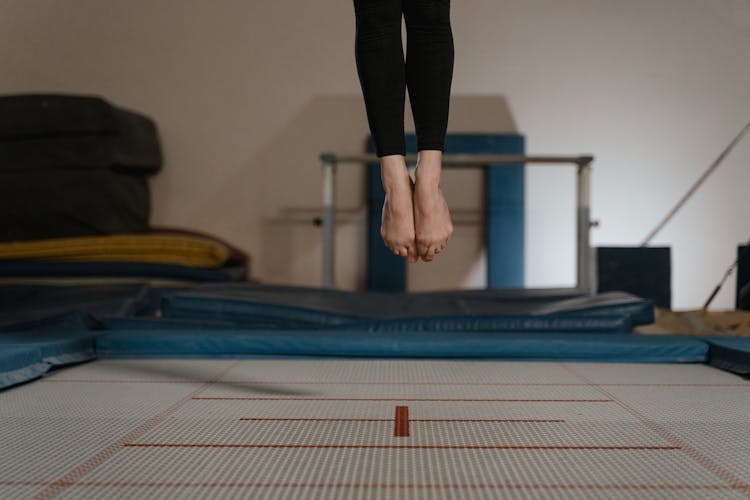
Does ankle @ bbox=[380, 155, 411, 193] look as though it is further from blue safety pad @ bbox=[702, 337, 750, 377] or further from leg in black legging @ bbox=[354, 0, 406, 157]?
blue safety pad @ bbox=[702, 337, 750, 377]

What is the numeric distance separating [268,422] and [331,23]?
3.61 metres

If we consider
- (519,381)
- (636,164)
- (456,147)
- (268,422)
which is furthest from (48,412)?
(636,164)

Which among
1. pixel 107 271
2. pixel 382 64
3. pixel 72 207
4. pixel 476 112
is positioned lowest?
pixel 107 271

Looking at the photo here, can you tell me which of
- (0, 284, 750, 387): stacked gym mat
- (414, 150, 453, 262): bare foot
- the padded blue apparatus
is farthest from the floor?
the padded blue apparatus

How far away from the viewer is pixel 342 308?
7.29ft

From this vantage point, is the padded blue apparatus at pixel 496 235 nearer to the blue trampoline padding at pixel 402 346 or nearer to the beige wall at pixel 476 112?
the beige wall at pixel 476 112

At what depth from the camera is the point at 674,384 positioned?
4.85 ft

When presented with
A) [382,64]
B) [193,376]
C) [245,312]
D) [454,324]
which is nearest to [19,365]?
[193,376]

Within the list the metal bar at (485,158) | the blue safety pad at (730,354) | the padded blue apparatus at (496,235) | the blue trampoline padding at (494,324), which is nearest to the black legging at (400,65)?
the blue trampoline padding at (494,324)

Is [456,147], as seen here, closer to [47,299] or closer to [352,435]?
[47,299]

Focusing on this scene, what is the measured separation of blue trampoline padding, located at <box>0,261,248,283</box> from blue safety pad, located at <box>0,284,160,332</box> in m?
0.29

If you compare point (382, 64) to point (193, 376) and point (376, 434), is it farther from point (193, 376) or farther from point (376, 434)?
point (193, 376)

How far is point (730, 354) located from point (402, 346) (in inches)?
32.9

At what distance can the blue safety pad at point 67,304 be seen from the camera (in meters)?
2.10
